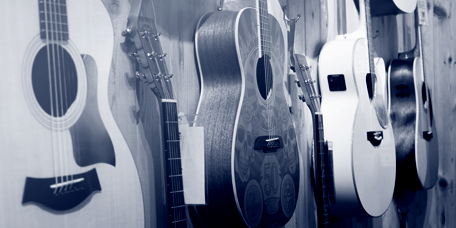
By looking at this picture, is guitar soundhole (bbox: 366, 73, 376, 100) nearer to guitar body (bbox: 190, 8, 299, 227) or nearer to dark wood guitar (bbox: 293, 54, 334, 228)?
dark wood guitar (bbox: 293, 54, 334, 228)

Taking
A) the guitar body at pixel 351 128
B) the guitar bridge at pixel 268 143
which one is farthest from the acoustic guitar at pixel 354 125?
the guitar bridge at pixel 268 143

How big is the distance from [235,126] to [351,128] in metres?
0.65

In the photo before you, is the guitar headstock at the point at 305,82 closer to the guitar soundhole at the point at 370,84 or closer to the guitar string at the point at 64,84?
the guitar soundhole at the point at 370,84

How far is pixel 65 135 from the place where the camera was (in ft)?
2.87

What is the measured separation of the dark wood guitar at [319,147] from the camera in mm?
1572

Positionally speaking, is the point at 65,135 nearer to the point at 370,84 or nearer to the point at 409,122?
the point at 370,84

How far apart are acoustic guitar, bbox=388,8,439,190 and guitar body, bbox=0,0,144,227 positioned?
150 centimetres

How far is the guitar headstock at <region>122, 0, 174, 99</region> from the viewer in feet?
3.46

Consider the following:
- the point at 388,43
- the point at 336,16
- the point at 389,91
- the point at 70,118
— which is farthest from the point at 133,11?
the point at 388,43

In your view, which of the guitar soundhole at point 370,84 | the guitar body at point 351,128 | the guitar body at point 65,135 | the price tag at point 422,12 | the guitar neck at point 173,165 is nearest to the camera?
the guitar body at point 65,135

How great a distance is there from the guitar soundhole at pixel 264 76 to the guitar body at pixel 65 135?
0.48m

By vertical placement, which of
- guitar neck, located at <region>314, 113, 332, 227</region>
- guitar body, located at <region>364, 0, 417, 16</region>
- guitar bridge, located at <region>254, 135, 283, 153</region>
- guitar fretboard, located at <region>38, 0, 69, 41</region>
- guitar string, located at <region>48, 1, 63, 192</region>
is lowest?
guitar neck, located at <region>314, 113, 332, 227</region>

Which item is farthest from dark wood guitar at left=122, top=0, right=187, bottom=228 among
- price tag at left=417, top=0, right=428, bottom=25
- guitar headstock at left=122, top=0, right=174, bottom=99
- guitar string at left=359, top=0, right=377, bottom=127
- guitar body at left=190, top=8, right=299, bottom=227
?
price tag at left=417, top=0, right=428, bottom=25

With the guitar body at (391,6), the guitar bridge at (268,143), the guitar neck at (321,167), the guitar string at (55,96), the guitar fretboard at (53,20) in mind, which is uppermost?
the guitar body at (391,6)
